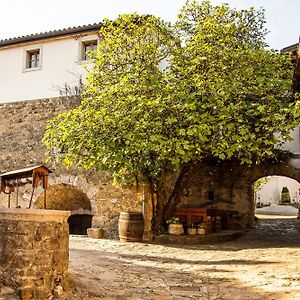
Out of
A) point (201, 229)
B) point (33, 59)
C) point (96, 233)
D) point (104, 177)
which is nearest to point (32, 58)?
point (33, 59)

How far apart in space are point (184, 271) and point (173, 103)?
4195mm

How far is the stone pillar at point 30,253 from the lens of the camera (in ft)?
13.9

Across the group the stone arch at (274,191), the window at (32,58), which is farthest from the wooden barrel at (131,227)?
the stone arch at (274,191)

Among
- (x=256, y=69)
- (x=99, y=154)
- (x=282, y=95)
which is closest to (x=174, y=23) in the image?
(x=256, y=69)

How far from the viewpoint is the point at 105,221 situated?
11641 mm

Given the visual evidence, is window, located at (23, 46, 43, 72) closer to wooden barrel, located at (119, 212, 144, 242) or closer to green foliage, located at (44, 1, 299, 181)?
green foliage, located at (44, 1, 299, 181)

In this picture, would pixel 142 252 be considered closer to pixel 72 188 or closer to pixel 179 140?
pixel 179 140

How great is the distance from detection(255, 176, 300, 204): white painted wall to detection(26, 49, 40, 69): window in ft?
72.2

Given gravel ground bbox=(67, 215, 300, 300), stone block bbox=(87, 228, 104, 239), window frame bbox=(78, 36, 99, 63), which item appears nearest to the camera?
gravel ground bbox=(67, 215, 300, 300)

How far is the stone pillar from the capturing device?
166 inches

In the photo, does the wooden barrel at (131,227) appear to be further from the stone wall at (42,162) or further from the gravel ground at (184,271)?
the stone wall at (42,162)

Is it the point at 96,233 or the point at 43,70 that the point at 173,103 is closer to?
the point at 96,233

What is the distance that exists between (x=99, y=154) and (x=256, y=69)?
4764 mm

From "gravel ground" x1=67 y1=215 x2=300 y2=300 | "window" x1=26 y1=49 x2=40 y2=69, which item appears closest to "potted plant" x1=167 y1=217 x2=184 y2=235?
"gravel ground" x1=67 y1=215 x2=300 y2=300
